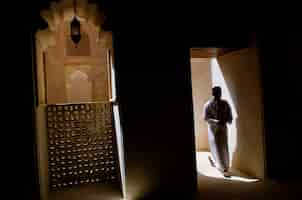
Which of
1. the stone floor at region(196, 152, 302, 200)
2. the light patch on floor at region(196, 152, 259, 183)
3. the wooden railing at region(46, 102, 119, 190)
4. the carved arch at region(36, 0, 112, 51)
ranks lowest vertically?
the light patch on floor at region(196, 152, 259, 183)

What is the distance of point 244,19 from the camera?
14.9 ft

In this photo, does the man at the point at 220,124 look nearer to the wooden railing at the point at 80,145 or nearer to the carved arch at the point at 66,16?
the wooden railing at the point at 80,145

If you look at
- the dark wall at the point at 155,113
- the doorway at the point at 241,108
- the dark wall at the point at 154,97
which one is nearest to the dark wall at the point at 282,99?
the doorway at the point at 241,108

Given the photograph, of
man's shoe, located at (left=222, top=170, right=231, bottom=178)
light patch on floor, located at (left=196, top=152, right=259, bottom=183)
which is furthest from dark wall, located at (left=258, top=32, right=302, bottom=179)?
man's shoe, located at (left=222, top=170, right=231, bottom=178)

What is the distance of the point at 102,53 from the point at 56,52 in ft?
6.38

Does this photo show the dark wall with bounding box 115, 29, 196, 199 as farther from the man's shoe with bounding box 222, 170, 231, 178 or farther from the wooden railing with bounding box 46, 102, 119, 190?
the man's shoe with bounding box 222, 170, 231, 178

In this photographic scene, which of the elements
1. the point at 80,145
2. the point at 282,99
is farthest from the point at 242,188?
the point at 80,145

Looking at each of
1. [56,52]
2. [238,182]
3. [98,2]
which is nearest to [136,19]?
[98,2]

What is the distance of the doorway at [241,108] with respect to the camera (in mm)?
4621

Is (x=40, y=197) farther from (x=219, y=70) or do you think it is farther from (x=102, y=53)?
(x=102, y=53)

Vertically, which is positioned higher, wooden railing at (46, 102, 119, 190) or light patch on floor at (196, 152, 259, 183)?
wooden railing at (46, 102, 119, 190)

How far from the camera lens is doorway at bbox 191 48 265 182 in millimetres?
4621

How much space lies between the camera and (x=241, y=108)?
5.10m

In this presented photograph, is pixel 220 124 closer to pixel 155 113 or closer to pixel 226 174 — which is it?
pixel 226 174
